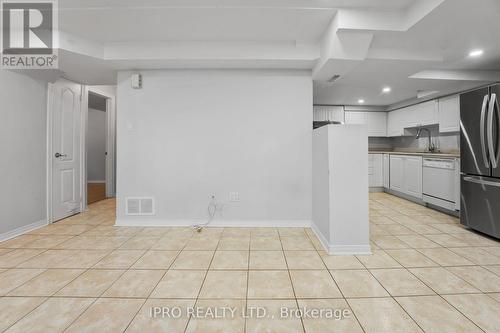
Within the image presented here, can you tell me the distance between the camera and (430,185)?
12.9 ft

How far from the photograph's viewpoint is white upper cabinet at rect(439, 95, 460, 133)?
12.9ft

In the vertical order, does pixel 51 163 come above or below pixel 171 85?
below

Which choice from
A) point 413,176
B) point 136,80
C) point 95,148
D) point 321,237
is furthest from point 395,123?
point 95,148

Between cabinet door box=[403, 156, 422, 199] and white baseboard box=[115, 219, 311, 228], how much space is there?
2710mm

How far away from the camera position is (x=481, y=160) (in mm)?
2664

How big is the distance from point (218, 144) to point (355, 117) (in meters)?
4.16

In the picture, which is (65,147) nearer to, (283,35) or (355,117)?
(283,35)

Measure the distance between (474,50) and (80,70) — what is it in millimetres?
5186

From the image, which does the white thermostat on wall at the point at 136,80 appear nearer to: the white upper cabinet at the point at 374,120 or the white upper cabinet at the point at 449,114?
the white upper cabinet at the point at 374,120

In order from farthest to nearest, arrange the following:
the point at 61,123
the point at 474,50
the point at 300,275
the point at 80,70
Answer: the point at 61,123, the point at 80,70, the point at 474,50, the point at 300,275

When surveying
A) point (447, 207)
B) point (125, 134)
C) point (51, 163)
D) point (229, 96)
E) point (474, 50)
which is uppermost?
point (474, 50)

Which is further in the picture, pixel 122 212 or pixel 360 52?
pixel 122 212

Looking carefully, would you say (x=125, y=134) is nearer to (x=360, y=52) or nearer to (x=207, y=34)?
(x=207, y=34)

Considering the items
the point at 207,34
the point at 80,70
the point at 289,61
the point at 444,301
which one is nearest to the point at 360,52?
the point at 289,61
